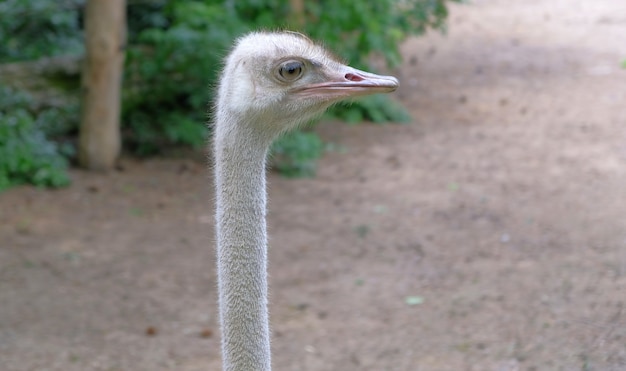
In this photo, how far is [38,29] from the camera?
8430 mm

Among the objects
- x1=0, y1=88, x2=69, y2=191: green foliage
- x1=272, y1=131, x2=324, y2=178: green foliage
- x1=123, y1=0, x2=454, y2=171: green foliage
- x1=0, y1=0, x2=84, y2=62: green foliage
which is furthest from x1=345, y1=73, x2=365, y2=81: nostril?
x1=0, y1=0, x2=84, y2=62: green foliage

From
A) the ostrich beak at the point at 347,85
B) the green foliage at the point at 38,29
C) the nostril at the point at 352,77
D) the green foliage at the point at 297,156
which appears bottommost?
the green foliage at the point at 297,156

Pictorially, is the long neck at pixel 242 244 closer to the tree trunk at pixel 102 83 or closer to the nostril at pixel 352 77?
the nostril at pixel 352 77

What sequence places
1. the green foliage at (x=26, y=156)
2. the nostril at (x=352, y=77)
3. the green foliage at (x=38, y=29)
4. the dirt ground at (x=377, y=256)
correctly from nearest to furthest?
the nostril at (x=352, y=77), the dirt ground at (x=377, y=256), the green foliage at (x=26, y=156), the green foliage at (x=38, y=29)

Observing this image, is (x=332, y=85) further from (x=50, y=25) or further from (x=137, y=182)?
(x=50, y=25)

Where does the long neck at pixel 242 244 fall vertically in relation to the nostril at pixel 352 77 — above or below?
below

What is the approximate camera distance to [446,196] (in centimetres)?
677

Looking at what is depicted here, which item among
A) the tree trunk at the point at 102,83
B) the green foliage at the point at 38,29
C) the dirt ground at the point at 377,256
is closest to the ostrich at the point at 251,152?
the dirt ground at the point at 377,256

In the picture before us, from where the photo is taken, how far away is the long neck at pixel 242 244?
2.33 meters

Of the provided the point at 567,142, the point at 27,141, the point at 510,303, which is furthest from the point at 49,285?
the point at 567,142

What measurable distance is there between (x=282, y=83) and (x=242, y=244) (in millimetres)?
432

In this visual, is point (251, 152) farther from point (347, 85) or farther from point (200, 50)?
point (200, 50)

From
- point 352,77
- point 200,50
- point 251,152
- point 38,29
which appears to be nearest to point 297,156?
point 200,50

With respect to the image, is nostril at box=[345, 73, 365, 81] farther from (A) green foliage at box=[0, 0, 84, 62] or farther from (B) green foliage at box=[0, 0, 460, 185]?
(A) green foliage at box=[0, 0, 84, 62]
